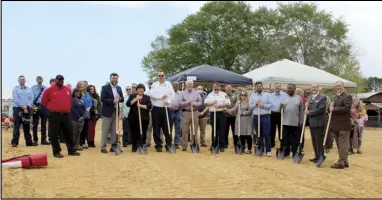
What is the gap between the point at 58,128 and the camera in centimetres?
914

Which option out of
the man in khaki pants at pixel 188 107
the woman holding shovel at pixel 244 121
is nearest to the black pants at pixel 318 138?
the woman holding shovel at pixel 244 121

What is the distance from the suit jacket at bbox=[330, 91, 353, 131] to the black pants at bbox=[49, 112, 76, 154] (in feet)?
17.7

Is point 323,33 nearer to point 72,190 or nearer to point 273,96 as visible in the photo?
point 273,96

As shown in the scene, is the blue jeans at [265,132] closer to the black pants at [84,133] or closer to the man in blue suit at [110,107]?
the man in blue suit at [110,107]

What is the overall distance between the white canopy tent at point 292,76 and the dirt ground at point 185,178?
4.02m

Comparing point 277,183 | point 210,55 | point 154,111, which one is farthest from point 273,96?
point 210,55

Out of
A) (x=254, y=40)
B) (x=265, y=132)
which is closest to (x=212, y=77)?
(x=265, y=132)

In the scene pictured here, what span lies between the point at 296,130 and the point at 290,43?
3002cm

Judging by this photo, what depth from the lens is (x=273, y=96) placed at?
10.9 m

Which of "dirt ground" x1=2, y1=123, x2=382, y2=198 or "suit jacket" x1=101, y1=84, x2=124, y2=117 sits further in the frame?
"suit jacket" x1=101, y1=84, x2=124, y2=117

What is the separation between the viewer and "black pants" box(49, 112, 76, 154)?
898 centimetres

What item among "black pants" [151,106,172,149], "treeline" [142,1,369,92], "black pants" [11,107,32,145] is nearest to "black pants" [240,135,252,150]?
"black pants" [151,106,172,149]

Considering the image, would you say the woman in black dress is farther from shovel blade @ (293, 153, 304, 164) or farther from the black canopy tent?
shovel blade @ (293, 153, 304, 164)

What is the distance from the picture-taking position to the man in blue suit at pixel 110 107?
9984 mm
